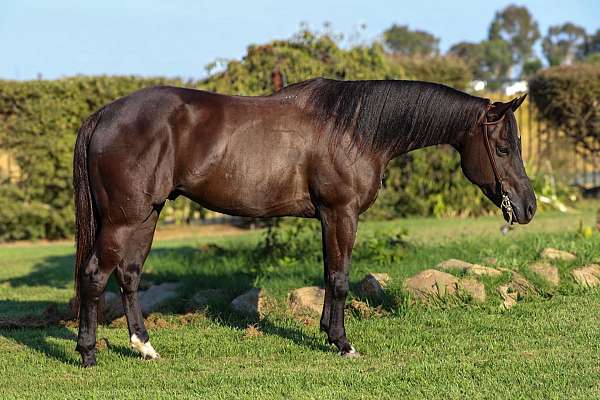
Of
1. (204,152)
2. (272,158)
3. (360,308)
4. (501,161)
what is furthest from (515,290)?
(204,152)

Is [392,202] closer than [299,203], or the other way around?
[299,203]

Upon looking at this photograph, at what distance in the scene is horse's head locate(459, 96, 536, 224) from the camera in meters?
6.00

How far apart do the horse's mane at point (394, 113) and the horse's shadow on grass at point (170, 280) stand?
1.60 metres

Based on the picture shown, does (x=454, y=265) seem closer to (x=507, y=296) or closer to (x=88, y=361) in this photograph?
(x=507, y=296)

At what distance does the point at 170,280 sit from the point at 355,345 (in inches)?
147

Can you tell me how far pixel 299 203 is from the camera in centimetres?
607

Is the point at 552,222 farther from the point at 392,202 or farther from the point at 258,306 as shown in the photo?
the point at 258,306

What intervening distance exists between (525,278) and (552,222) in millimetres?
6648

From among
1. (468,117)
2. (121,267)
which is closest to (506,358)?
(468,117)

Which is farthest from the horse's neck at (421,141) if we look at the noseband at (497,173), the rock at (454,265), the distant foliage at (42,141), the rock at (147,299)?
the distant foliage at (42,141)

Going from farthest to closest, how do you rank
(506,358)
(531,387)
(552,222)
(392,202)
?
(392,202) → (552,222) → (506,358) → (531,387)

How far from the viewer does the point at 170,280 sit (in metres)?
9.43

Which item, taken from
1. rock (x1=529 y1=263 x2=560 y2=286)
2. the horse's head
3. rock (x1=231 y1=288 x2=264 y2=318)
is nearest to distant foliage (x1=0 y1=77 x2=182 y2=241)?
rock (x1=231 y1=288 x2=264 y2=318)

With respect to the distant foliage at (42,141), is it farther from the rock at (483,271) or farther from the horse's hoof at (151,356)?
the horse's hoof at (151,356)
